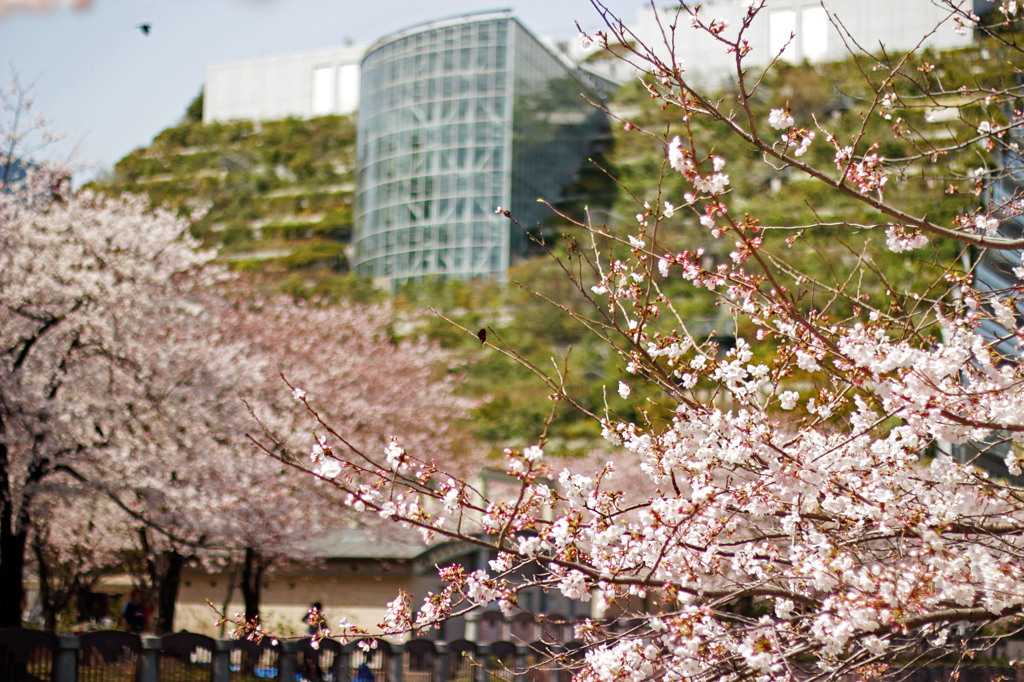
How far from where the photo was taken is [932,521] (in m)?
4.22

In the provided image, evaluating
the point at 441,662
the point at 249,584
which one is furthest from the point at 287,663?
the point at 249,584

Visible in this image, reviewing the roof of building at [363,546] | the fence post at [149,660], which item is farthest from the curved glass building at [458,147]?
the fence post at [149,660]

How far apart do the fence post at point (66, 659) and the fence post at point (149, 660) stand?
883 mm

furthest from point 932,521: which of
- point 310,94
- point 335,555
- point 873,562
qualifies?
point 310,94

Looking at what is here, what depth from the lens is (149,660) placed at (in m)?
11.4

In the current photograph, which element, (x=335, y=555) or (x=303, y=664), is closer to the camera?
(x=303, y=664)

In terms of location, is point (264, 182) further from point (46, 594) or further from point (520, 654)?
point (520, 654)

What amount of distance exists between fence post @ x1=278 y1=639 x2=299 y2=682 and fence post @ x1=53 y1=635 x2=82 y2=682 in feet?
9.31

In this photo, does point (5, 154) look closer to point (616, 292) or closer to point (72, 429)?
point (72, 429)

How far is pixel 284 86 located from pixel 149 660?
66.9 metres

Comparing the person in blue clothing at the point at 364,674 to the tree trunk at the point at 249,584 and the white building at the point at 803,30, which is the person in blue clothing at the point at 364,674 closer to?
the tree trunk at the point at 249,584

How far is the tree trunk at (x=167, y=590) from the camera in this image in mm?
17438

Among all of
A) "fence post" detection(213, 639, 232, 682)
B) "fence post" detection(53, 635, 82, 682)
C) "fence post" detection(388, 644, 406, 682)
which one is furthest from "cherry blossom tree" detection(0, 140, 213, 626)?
"fence post" detection(388, 644, 406, 682)

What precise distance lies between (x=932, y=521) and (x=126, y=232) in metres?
15.8
